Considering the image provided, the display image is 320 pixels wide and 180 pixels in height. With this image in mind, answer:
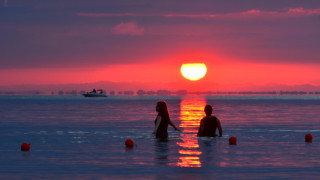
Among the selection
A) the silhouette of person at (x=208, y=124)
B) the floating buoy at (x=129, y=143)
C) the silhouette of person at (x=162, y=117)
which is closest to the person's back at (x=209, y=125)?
the silhouette of person at (x=208, y=124)

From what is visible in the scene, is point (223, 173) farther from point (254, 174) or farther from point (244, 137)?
point (244, 137)

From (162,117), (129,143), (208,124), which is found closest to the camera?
(129,143)

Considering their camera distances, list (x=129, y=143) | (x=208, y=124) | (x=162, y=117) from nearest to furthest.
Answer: (x=129, y=143), (x=162, y=117), (x=208, y=124)

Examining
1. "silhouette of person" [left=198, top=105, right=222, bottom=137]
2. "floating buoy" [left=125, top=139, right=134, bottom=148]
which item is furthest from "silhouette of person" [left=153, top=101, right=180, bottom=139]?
"floating buoy" [left=125, top=139, right=134, bottom=148]

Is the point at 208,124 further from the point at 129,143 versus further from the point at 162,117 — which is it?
the point at 129,143

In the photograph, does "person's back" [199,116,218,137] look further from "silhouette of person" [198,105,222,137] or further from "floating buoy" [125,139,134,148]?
"floating buoy" [125,139,134,148]

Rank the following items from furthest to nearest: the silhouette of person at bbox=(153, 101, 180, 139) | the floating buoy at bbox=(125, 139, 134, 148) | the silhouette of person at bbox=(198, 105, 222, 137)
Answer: the silhouette of person at bbox=(153, 101, 180, 139), the silhouette of person at bbox=(198, 105, 222, 137), the floating buoy at bbox=(125, 139, 134, 148)

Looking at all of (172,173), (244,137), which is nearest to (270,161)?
(172,173)

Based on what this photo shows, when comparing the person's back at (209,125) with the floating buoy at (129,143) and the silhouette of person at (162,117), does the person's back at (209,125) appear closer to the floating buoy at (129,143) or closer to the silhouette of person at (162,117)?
the silhouette of person at (162,117)

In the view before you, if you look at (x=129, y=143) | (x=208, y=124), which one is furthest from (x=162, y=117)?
(x=129, y=143)

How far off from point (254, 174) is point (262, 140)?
38.8 ft

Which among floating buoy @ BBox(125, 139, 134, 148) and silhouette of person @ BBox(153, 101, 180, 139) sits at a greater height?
silhouette of person @ BBox(153, 101, 180, 139)

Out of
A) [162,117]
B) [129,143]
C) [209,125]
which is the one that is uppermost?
[162,117]

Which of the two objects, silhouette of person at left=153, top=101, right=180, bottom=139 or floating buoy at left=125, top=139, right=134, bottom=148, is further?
silhouette of person at left=153, top=101, right=180, bottom=139
